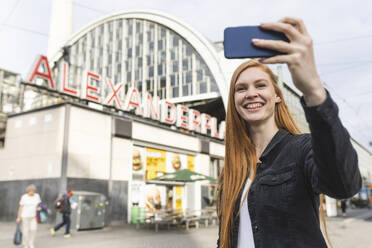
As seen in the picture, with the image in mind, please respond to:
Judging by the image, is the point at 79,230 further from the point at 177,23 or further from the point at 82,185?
the point at 177,23

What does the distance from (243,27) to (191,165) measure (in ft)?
73.8

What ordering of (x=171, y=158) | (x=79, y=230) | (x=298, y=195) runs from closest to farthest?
1. (x=298, y=195)
2. (x=79, y=230)
3. (x=171, y=158)

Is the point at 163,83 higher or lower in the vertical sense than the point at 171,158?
higher

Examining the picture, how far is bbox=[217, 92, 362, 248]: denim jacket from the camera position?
101 centimetres

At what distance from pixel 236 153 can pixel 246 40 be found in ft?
2.98

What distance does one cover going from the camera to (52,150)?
15.7 meters

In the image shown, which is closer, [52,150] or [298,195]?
[298,195]

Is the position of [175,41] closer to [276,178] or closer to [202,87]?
[202,87]

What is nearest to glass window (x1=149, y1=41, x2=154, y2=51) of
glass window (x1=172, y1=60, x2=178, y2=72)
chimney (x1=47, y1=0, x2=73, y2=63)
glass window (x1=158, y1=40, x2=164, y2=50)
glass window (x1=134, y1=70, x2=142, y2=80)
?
glass window (x1=158, y1=40, x2=164, y2=50)

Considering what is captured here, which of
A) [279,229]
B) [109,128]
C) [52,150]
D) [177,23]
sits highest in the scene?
[177,23]

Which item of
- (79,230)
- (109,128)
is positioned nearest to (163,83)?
(109,128)

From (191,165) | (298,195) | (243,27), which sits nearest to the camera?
(243,27)

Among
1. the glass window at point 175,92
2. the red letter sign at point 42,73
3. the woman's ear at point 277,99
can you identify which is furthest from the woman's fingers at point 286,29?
the glass window at point 175,92

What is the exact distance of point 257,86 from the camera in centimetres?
161
